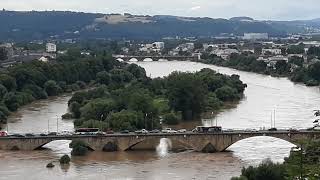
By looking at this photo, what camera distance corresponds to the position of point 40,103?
4884cm

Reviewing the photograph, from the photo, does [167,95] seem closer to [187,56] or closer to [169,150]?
[169,150]

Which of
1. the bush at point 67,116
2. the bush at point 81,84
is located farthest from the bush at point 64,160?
the bush at point 81,84

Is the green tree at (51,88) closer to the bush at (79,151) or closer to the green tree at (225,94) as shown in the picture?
the green tree at (225,94)

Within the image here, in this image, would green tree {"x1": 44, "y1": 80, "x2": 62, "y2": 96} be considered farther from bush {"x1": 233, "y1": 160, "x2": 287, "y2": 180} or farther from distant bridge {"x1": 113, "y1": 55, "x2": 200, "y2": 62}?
distant bridge {"x1": 113, "y1": 55, "x2": 200, "y2": 62}

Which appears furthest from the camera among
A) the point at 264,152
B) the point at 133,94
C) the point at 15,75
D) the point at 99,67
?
the point at 99,67

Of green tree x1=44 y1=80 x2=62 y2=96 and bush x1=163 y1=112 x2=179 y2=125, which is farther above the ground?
green tree x1=44 y1=80 x2=62 y2=96

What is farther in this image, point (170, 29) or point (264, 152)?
point (170, 29)

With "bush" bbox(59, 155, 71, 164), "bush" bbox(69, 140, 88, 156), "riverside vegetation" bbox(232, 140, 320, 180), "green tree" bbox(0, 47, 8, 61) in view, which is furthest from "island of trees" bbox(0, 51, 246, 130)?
"green tree" bbox(0, 47, 8, 61)

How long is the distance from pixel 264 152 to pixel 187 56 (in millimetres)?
71210

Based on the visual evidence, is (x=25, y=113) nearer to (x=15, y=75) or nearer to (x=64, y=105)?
(x=64, y=105)

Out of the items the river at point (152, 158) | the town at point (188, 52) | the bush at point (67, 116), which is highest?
the town at point (188, 52)

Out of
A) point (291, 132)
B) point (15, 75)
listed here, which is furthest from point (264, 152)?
point (15, 75)

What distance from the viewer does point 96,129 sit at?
32.8 m

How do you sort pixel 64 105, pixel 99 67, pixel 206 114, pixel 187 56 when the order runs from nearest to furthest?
pixel 206 114 < pixel 64 105 < pixel 99 67 < pixel 187 56
